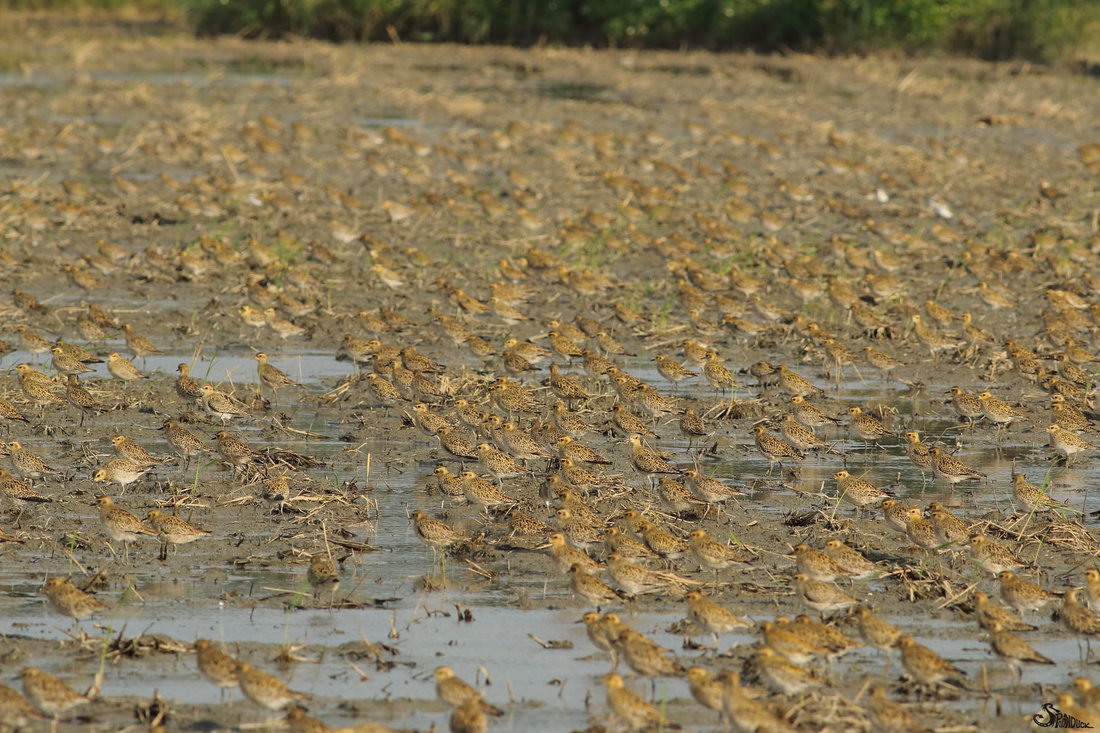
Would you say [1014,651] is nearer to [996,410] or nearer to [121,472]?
[996,410]

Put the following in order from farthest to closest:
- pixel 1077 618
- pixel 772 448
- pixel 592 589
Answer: pixel 772 448 < pixel 592 589 < pixel 1077 618

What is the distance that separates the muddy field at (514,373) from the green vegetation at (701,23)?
36.8 ft

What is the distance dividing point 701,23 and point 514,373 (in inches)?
1342

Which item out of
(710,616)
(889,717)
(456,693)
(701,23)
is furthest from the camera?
(701,23)

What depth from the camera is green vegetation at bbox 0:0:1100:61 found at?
45000mm

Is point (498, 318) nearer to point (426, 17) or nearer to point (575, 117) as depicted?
point (575, 117)

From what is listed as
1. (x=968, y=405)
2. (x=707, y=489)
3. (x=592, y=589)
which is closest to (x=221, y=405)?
(x=707, y=489)

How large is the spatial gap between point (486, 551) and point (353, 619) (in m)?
1.48

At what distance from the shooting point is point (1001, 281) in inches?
769

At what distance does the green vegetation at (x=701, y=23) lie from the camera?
45.0m

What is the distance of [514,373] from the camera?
15.5 metres

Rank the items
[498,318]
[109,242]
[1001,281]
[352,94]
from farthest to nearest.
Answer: [352,94] < [109,242] < [1001,281] < [498,318]

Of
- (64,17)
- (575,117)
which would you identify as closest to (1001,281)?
(575,117)

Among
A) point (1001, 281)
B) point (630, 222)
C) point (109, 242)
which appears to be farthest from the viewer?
point (630, 222)
